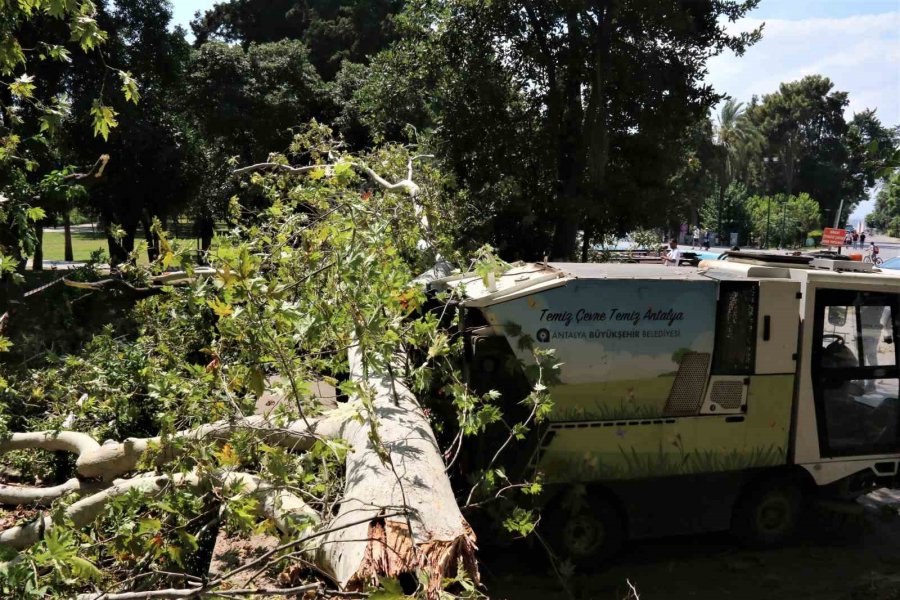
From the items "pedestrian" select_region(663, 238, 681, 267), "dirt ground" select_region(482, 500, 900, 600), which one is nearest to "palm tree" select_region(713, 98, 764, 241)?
"pedestrian" select_region(663, 238, 681, 267)

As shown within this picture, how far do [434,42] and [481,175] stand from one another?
2555 millimetres

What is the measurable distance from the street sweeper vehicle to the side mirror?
0.04ft

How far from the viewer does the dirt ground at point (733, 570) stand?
18.9 ft

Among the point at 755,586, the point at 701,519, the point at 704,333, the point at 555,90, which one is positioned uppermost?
the point at 555,90

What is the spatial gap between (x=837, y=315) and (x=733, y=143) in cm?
5870

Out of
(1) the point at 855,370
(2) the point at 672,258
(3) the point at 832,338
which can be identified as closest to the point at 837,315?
(3) the point at 832,338

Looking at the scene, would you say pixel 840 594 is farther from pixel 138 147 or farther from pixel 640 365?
pixel 138 147

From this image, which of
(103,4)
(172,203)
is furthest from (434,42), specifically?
(172,203)

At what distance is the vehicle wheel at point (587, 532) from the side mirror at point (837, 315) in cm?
233

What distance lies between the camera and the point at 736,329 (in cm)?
598

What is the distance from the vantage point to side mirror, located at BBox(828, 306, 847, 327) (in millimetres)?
6212

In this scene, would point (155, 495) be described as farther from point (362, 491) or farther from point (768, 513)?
point (768, 513)

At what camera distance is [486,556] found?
621 centimetres

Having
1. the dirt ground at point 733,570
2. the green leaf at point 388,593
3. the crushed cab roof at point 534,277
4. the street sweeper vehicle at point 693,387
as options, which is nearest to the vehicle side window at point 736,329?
the street sweeper vehicle at point 693,387
